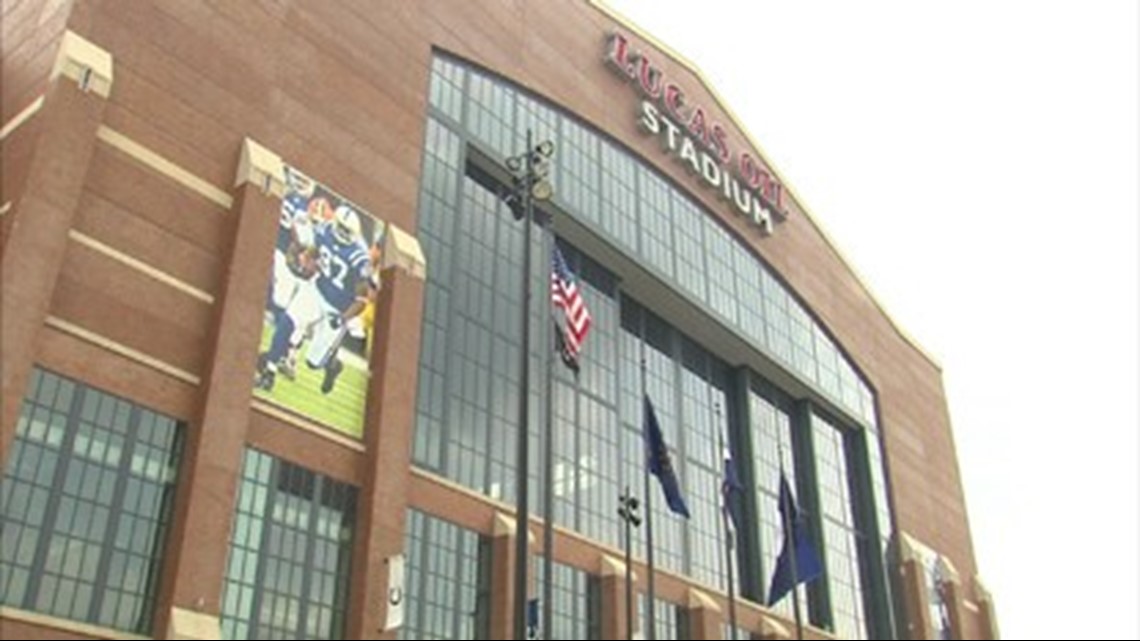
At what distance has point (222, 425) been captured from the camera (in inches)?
1266

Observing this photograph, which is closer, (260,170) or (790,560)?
(260,170)

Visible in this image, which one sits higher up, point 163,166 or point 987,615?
point 163,166

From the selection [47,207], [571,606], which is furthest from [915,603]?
[47,207]

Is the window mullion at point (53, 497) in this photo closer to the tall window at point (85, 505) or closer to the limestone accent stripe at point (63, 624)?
the tall window at point (85, 505)

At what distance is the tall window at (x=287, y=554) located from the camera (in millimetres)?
32250

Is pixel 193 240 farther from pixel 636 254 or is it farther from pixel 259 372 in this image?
pixel 636 254

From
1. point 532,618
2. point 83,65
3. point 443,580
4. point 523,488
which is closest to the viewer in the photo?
point 523,488

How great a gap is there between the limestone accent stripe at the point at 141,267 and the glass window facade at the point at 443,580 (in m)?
9.88

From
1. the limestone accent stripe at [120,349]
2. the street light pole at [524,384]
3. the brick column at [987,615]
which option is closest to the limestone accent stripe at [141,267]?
the limestone accent stripe at [120,349]

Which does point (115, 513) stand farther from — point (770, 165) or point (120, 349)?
point (770, 165)

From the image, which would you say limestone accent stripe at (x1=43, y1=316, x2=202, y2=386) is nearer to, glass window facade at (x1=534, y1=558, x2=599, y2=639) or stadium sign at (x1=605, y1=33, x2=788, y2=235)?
glass window facade at (x1=534, y1=558, x2=599, y2=639)

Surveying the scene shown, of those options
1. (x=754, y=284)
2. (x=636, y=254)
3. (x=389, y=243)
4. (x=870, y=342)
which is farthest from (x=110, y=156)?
(x=870, y=342)

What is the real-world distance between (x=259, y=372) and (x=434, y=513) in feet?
26.1

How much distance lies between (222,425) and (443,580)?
1005 cm
